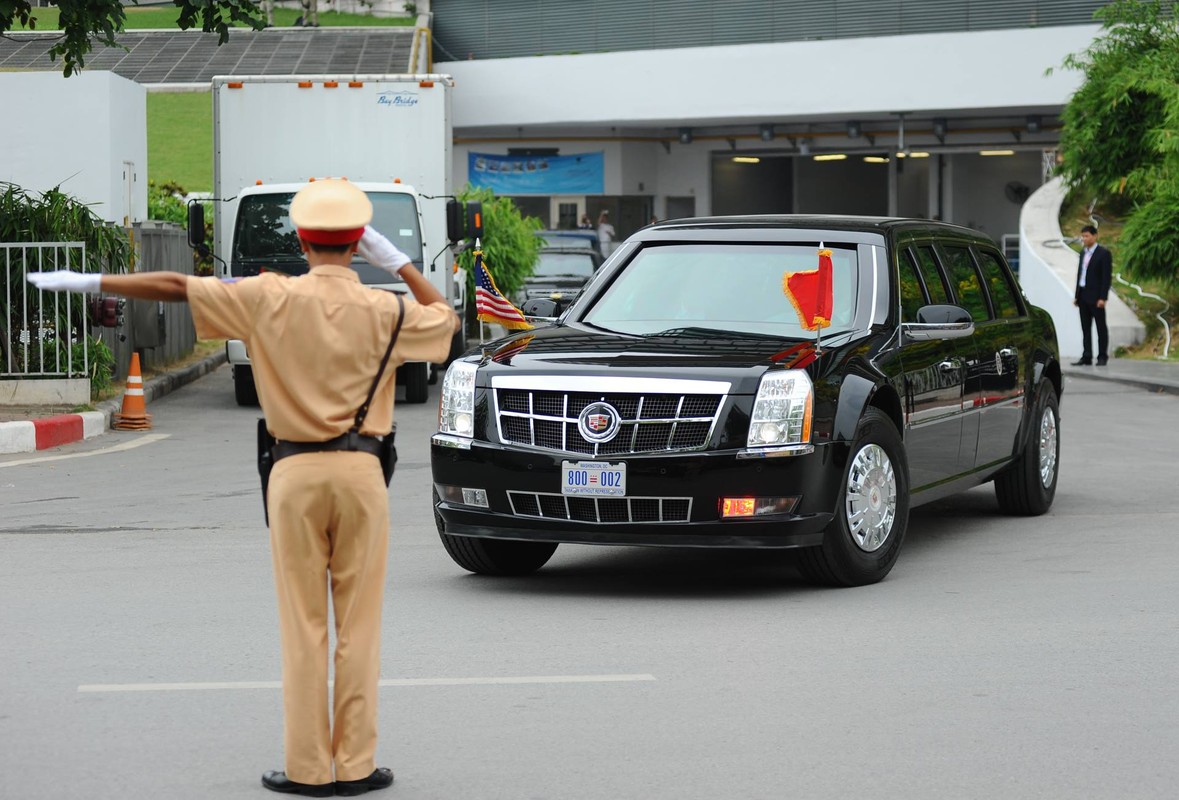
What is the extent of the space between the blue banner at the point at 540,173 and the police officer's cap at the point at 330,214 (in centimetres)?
4540

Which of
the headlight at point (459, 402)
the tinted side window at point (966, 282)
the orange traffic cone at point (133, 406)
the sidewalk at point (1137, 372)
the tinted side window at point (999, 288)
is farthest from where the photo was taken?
the sidewalk at point (1137, 372)

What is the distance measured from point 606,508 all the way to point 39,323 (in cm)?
997

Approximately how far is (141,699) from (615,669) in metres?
1.76

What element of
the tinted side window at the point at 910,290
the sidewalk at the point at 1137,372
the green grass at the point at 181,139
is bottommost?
the sidewalk at the point at 1137,372

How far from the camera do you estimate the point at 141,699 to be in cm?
625

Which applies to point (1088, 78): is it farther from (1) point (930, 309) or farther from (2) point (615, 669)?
(2) point (615, 669)

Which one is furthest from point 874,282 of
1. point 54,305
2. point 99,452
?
point 54,305

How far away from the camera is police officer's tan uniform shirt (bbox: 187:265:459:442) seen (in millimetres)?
4816

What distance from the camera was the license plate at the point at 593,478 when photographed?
25.9 feet

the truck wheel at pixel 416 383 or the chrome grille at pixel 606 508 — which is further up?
the chrome grille at pixel 606 508

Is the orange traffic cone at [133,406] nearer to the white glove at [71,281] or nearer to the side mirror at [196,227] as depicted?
the side mirror at [196,227]

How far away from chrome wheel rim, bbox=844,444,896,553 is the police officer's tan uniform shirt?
3.73 m

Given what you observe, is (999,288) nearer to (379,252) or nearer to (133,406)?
→ (379,252)

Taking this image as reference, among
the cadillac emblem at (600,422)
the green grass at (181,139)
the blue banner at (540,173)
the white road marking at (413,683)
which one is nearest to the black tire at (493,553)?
the cadillac emblem at (600,422)
